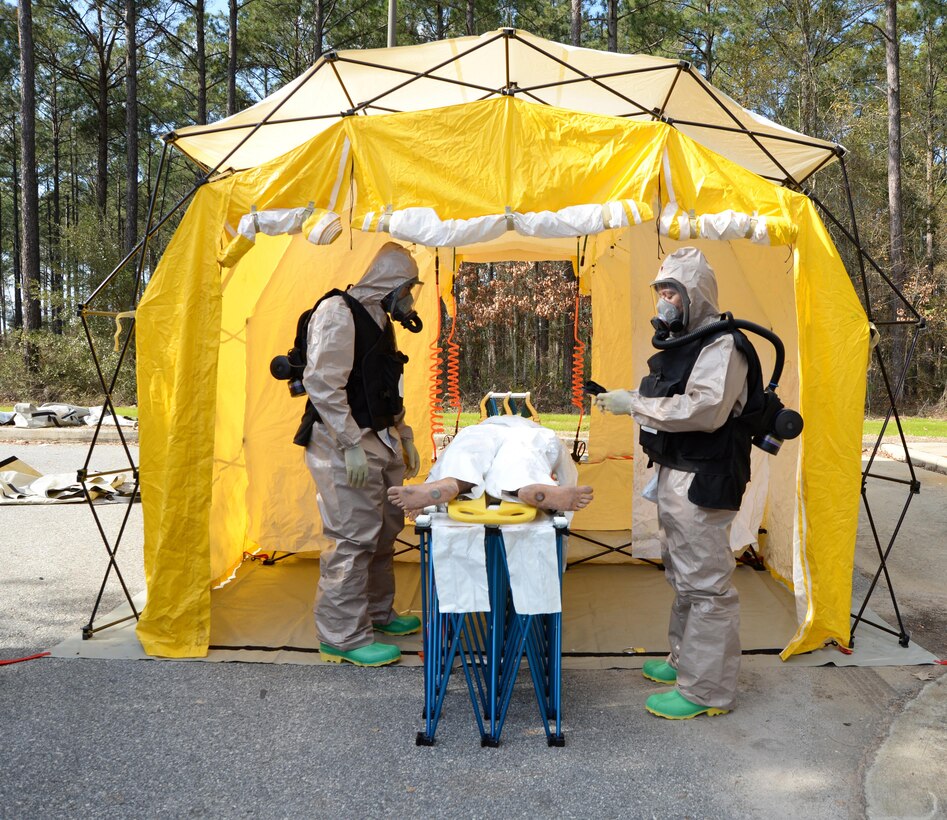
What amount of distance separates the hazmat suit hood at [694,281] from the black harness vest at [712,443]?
14 cm

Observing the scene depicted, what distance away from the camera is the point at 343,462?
143 inches

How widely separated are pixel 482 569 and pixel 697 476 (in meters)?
0.93

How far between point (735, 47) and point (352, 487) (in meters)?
19.3

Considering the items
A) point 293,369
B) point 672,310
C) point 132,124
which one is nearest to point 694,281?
point 672,310

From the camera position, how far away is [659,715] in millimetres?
3107

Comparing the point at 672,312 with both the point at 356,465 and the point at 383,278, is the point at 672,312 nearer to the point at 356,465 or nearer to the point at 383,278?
the point at 383,278

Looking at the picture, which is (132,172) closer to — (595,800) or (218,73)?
(218,73)

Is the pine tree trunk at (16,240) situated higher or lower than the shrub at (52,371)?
higher

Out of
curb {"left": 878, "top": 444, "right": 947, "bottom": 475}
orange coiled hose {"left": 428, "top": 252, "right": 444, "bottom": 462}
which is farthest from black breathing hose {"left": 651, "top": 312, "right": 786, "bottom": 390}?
curb {"left": 878, "top": 444, "right": 947, "bottom": 475}

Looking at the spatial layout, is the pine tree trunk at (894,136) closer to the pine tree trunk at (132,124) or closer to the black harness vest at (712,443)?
the black harness vest at (712,443)

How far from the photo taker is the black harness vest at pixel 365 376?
143 inches

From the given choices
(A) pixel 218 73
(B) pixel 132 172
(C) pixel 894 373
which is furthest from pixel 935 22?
(B) pixel 132 172

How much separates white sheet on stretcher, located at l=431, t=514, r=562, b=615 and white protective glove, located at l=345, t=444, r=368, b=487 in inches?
32.5

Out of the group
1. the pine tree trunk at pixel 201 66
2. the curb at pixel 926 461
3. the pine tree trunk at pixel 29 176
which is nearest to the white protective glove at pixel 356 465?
the curb at pixel 926 461
